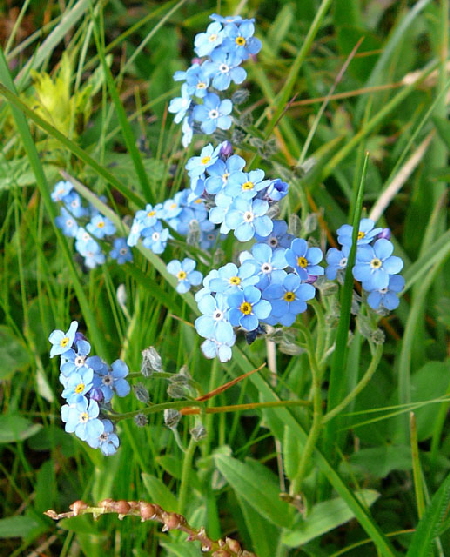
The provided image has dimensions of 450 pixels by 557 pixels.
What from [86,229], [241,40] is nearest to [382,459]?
[86,229]

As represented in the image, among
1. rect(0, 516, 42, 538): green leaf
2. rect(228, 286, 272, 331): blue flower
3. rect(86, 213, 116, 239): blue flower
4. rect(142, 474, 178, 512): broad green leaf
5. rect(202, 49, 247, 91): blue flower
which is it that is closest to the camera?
rect(228, 286, 272, 331): blue flower

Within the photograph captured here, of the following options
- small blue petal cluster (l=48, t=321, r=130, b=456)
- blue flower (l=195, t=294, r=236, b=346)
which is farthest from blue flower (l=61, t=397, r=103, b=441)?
blue flower (l=195, t=294, r=236, b=346)

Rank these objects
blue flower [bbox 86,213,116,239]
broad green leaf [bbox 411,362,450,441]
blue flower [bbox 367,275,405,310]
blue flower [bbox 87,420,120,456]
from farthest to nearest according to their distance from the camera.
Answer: blue flower [bbox 86,213,116,239]
broad green leaf [bbox 411,362,450,441]
blue flower [bbox 367,275,405,310]
blue flower [bbox 87,420,120,456]

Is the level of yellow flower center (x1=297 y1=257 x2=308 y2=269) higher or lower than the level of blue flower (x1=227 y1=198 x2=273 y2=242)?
lower

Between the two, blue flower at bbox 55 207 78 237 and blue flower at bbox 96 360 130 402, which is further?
blue flower at bbox 55 207 78 237

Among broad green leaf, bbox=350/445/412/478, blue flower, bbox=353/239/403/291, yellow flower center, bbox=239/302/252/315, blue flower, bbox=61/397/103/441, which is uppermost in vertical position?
blue flower, bbox=353/239/403/291

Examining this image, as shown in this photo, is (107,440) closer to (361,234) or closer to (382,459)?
(361,234)

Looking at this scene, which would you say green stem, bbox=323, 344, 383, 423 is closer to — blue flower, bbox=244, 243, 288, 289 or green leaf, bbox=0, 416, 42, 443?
blue flower, bbox=244, 243, 288, 289
